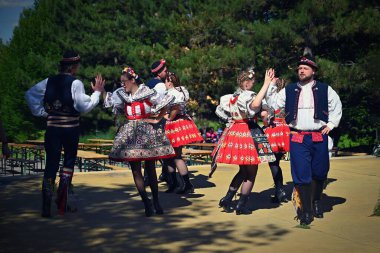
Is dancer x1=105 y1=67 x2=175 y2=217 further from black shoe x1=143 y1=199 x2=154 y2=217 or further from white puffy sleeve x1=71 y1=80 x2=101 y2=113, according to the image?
white puffy sleeve x1=71 y1=80 x2=101 y2=113

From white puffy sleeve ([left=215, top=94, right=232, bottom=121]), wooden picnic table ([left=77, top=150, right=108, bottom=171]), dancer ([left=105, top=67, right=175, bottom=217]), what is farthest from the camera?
wooden picnic table ([left=77, top=150, right=108, bottom=171])

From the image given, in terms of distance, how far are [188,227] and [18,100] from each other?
30.0 m

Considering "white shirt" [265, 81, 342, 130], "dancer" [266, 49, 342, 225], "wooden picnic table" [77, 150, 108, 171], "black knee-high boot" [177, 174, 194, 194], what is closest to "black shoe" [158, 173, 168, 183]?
"black knee-high boot" [177, 174, 194, 194]

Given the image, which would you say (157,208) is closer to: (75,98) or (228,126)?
(228,126)

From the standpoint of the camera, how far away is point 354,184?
11.8m

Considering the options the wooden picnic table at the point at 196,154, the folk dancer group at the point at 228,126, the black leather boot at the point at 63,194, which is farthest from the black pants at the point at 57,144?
the wooden picnic table at the point at 196,154

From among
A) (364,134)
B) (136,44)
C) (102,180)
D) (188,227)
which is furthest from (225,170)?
(136,44)

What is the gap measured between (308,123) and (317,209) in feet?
3.84

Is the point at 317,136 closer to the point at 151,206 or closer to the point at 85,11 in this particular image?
the point at 151,206

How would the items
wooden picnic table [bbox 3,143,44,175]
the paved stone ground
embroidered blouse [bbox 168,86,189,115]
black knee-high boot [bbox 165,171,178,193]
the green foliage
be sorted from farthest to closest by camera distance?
the green foliage < wooden picnic table [bbox 3,143,44,175] < black knee-high boot [bbox 165,171,178,193] < embroidered blouse [bbox 168,86,189,115] < the paved stone ground

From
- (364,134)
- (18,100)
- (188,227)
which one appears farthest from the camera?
(18,100)

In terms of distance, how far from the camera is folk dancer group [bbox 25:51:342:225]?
326 inches

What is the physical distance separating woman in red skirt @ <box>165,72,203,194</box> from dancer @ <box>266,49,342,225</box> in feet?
8.72

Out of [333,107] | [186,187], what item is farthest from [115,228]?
[186,187]
